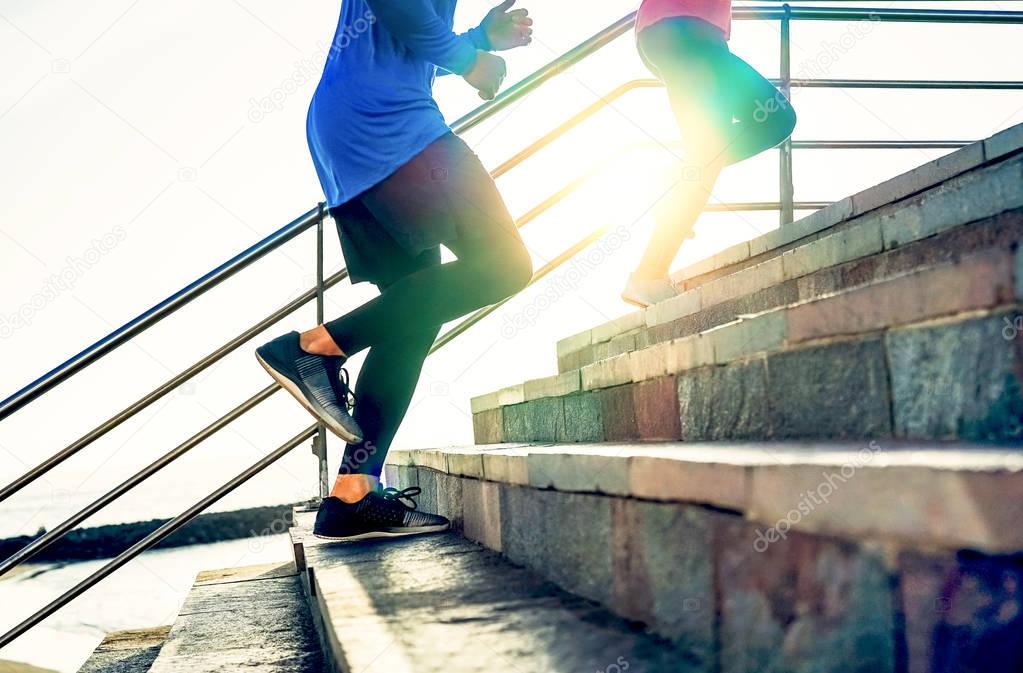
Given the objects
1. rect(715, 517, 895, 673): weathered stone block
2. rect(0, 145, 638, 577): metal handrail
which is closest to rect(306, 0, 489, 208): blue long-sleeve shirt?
rect(0, 145, 638, 577): metal handrail

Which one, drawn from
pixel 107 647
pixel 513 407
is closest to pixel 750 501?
pixel 513 407

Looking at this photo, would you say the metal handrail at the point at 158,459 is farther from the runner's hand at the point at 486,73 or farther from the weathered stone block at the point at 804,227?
the weathered stone block at the point at 804,227

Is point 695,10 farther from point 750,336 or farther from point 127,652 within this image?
point 127,652

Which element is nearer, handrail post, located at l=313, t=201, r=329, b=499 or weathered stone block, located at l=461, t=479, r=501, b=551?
weathered stone block, located at l=461, t=479, r=501, b=551

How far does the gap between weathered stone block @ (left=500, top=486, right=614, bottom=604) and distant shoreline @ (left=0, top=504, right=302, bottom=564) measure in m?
20.2

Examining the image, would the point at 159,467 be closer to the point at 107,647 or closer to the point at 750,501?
the point at 107,647

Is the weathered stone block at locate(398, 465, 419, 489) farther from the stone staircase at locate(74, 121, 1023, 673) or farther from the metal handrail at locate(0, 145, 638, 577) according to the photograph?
the stone staircase at locate(74, 121, 1023, 673)

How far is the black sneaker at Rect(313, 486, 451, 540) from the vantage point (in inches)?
75.7

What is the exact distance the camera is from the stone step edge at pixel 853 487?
0.55m

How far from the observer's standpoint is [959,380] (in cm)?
85

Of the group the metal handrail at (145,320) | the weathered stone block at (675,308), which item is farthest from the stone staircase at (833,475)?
the metal handrail at (145,320)

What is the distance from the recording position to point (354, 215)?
6.08 feet

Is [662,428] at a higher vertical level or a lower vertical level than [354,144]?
lower

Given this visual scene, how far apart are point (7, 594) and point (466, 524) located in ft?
52.4
